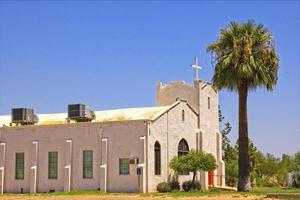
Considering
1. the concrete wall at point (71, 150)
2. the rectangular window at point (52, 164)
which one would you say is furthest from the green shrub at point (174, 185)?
the rectangular window at point (52, 164)

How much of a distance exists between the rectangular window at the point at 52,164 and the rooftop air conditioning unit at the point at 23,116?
427 centimetres

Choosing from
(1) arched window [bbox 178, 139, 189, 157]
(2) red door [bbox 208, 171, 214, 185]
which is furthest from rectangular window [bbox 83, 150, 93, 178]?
(2) red door [bbox 208, 171, 214, 185]

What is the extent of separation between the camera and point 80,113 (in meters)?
51.8

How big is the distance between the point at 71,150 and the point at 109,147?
3.72 m

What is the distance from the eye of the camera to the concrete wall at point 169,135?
48250mm

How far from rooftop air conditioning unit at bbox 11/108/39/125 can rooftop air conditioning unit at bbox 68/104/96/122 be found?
13.9 feet

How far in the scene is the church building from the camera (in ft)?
159

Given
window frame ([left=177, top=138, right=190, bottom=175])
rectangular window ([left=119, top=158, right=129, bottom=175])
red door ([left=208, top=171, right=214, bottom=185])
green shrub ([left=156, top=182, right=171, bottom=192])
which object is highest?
window frame ([left=177, top=138, right=190, bottom=175])

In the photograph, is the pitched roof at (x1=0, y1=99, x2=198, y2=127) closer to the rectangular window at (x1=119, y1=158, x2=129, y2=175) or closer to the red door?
the rectangular window at (x1=119, y1=158, x2=129, y2=175)

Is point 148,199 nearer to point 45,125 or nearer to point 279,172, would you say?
point 45,125

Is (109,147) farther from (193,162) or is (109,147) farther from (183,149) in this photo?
(183,149)

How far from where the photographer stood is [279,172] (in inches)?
3214

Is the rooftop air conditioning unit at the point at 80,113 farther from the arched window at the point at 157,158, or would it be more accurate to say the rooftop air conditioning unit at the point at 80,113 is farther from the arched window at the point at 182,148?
the arched window at the point at 182,148

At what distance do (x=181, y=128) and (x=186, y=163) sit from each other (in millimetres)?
4720
